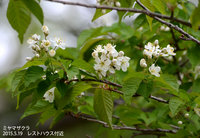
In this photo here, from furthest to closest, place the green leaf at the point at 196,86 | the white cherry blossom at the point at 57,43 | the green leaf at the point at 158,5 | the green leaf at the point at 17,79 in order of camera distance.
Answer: the green leaf at the point at 196,86 < the white cherry blossom at the point at 57,43 < the green leaf at the point at 17,79 < the green leaf at the point at 158,5

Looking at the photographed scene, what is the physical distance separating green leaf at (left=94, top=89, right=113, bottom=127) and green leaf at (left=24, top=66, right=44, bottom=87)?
0.37 m

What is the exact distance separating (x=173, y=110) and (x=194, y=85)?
67 cm

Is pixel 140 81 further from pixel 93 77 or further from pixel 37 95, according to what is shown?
pixel 37 95

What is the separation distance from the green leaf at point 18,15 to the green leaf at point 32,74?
269 millimetres

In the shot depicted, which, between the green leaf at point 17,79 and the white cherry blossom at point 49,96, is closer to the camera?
the green leaf at point 17,79

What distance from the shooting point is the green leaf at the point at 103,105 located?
52.1 inches

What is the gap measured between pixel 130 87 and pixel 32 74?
56 centimetres

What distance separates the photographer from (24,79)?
1.24 meters

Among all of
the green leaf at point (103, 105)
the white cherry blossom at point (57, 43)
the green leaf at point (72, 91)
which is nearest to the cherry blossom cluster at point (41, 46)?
the white cherry blossom at point (57, 43)

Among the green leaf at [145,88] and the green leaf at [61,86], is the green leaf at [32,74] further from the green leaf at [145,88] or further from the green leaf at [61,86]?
the green leaf at [145,88]

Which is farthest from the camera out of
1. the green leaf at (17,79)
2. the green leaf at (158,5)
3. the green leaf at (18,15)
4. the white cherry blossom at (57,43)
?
the white cherry blossom at (57,43)

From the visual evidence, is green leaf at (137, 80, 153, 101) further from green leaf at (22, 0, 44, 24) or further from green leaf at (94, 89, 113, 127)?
green leaf at (22, 0, 44, 24)

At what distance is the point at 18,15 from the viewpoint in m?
1.42

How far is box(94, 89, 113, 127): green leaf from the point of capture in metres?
1.32
